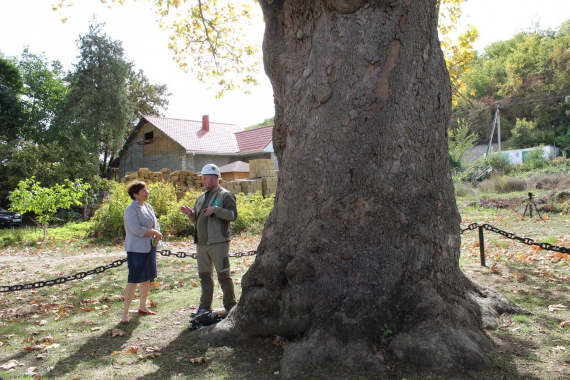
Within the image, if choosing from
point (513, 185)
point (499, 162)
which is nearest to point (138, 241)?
point (513, 185)

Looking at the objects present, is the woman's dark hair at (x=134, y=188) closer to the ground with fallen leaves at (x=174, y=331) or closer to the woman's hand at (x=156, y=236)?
the woman's hand at (x=156, y=236)

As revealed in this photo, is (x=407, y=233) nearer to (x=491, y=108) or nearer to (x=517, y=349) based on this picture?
(x=517, y=349)

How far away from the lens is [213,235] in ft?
16.1

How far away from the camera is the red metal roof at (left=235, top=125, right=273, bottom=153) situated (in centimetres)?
3021

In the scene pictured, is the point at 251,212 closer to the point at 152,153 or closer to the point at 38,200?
the point at 38,200

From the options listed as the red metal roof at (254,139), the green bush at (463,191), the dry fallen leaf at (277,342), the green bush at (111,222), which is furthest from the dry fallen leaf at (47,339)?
the red metal roof at (254,139)

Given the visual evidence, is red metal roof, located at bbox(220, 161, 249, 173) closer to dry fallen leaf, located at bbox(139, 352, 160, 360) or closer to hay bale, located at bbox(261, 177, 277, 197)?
hay bale, located at bbox(261, 177, 277, 197)

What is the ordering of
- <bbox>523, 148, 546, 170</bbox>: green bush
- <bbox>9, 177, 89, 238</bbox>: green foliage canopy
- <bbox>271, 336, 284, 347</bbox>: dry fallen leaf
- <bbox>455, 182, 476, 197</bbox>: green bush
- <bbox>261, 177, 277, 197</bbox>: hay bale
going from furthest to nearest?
<bbox>523, 148, 546, 170</bbox>: green bush, <bbox>455, 182, 476, 197</bbox>: green bush, <bbox>261, 177, 277, 197</bbox>: hay bale, <bbox>9, 177, 89, 238</bbox>: green foliage canopy, <bbox>271, 336, 284, 347</bbox>: dry fallen leaf

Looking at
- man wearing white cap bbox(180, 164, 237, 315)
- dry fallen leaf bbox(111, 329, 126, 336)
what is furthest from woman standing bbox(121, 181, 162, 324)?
man wearing white cap bbox(180, 164, 237, 315)

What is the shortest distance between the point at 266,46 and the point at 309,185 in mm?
1783

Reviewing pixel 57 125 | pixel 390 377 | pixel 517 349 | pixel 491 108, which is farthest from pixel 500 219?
pixel 491 108

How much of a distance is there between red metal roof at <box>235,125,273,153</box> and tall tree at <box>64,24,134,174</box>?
8.74m

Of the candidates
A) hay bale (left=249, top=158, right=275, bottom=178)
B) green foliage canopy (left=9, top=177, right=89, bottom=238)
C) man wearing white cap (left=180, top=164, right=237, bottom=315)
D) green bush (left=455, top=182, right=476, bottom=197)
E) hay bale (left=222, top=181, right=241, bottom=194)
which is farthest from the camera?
green bush (left=455, top=182, right=476, bottom=197)

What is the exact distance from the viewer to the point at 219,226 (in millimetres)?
4949
